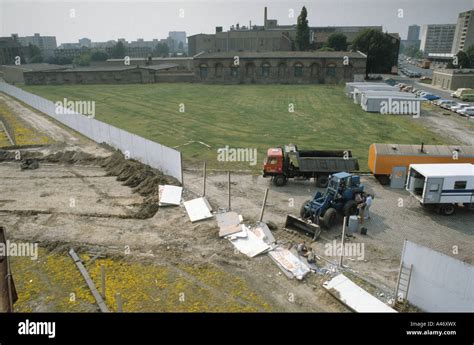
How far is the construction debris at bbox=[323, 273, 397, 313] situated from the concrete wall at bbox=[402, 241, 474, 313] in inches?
42.8

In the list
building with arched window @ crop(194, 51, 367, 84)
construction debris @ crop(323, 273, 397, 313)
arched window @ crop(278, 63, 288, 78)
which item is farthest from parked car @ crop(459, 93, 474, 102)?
construction debris @ crop(323, 273, 397, 313)

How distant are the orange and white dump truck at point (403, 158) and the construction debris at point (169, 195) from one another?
12.3 meters

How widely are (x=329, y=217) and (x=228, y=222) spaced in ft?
15.9

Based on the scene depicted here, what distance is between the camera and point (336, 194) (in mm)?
17422

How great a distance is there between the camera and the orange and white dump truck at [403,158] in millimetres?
21344

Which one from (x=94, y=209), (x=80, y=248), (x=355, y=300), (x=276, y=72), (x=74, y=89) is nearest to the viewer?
(x=355, y=300)

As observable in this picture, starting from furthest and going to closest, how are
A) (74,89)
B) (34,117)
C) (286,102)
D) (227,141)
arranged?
(74,89) < (286,102) < (34,117) < (227,141)

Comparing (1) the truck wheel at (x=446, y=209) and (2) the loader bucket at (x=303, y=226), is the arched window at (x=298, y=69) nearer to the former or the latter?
(1) the truck wheel at (x=446, y=209)

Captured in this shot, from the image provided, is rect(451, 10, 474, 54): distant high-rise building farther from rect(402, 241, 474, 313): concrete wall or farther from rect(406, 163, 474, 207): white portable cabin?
rect(402, 241, 474, 313): concrete wall

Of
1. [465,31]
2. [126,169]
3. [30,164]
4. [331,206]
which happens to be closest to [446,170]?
[331,206]
